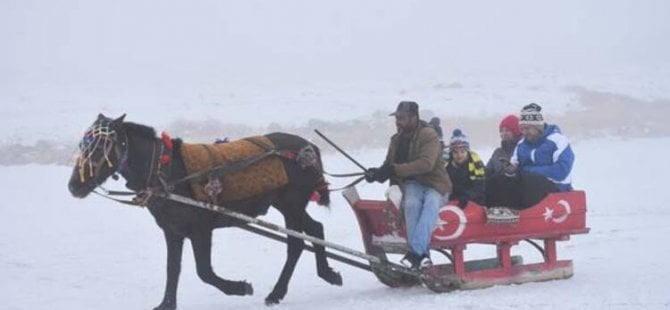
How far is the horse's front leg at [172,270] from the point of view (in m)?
7.52

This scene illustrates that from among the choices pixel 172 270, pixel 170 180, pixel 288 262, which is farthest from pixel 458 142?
pixel 172 270

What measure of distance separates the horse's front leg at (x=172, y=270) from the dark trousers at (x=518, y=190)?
310 centimetres

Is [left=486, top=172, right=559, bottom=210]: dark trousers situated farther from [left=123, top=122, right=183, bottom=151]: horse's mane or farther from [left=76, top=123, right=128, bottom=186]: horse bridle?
[left=76, top=123, right=128, bottom=186]: horse bridle

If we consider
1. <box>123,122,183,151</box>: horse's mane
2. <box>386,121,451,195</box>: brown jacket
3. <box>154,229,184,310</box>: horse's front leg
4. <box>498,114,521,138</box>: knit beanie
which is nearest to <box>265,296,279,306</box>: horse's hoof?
<box>154,229,184,310</box>: horse's front leg

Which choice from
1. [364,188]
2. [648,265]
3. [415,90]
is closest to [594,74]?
[415,90]

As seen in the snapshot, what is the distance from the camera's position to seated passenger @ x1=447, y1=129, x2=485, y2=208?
27.2ft

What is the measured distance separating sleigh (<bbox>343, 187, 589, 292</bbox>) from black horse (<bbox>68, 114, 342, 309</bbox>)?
682 millimetres

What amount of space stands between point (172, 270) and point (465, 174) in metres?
2.93

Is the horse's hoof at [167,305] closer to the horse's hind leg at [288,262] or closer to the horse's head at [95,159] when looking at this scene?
the horse's hind leg at [288,262]

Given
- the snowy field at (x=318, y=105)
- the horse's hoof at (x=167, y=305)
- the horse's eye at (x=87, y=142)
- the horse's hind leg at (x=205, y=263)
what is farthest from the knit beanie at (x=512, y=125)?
the horse's eye at (x=87, y=142)

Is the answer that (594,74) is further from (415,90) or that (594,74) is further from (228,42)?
(228,42)

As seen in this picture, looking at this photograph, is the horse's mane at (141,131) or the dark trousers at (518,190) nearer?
the horse's mane at (141,131)

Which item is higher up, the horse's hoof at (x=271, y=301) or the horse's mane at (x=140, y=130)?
the horse's mane at (x=140, y=130)

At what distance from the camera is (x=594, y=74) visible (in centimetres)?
3709
